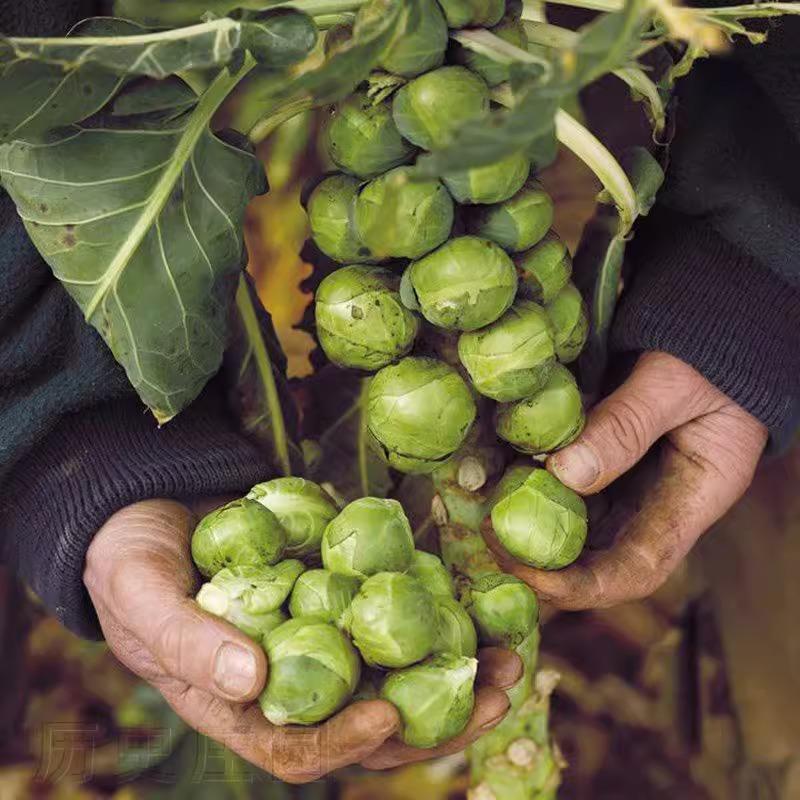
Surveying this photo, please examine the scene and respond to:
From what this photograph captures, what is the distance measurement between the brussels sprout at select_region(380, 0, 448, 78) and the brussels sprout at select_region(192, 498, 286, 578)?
19.6 inches

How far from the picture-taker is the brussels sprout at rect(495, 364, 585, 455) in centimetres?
119

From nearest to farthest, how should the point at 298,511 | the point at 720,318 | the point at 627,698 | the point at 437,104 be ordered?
the point at 437,104 < the point at 298,511 < the point at 720,318 < the point at 627,698

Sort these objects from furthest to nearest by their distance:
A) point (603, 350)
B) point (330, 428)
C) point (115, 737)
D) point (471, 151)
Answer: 1. point (115, 737)
2. point (330, 428)
3. point (603, 350)
4. point (471, 151)

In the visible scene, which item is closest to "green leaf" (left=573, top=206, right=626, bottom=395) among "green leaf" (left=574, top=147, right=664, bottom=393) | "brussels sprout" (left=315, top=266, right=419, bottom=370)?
"green leaf" (left=574, top=147, right=664, bottom=393)

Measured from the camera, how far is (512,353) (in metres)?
1.10

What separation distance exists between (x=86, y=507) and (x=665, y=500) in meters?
0.82

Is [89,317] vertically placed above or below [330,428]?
above

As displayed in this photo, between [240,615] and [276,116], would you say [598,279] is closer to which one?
[276,116]

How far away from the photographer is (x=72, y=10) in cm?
123

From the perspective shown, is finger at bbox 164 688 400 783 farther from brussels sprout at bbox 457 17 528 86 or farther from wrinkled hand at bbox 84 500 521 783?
brussels sprout at bbox 457 17 528 86

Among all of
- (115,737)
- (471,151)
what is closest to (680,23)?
(471,151)

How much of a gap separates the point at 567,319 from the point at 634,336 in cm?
Result: 26

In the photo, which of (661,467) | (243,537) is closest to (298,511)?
(243,537)

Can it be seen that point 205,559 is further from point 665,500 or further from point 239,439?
point 665,500
